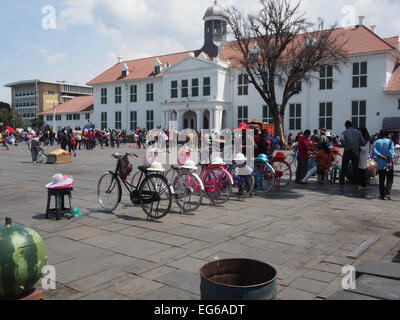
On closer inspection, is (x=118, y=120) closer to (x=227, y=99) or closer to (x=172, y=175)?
(x=227, y=99)

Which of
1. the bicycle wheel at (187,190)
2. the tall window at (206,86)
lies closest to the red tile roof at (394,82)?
the tall window at (206,86)

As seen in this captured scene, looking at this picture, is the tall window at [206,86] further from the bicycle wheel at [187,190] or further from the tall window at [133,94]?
the bicycle wheel at [187,190]

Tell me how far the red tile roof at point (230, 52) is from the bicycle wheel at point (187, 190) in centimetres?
2367

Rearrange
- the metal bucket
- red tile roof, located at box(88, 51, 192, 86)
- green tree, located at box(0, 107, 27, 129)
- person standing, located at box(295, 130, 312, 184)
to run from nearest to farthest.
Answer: the metal bucket < person standing, located at box(295, 130, 312, 184) < red tile roof, located at box(88, 51, 192, 86) < green tree, located at box(0, 107, 27, 129)

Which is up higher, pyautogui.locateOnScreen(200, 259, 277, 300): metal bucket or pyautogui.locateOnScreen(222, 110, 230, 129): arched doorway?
pyautogui.locateOnScreen(222, 110, 230, 129): arched doorway

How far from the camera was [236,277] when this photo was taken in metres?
3.02

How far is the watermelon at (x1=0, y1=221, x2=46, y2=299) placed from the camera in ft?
10.1

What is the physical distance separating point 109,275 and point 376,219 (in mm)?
5022

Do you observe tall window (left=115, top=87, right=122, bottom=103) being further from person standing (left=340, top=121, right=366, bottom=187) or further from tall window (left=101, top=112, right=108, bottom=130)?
person standing (left=340, top=121, right=366, bottom=187)

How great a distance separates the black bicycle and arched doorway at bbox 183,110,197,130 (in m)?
39.4

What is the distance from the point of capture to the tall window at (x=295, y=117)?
38.7 metres

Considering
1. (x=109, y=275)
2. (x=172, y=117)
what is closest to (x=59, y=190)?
(x=109, y=275)

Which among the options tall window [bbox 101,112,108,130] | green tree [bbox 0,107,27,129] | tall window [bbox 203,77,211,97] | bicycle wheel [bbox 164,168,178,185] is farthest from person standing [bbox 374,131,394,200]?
green tree [bbox 0,107,27,129]
